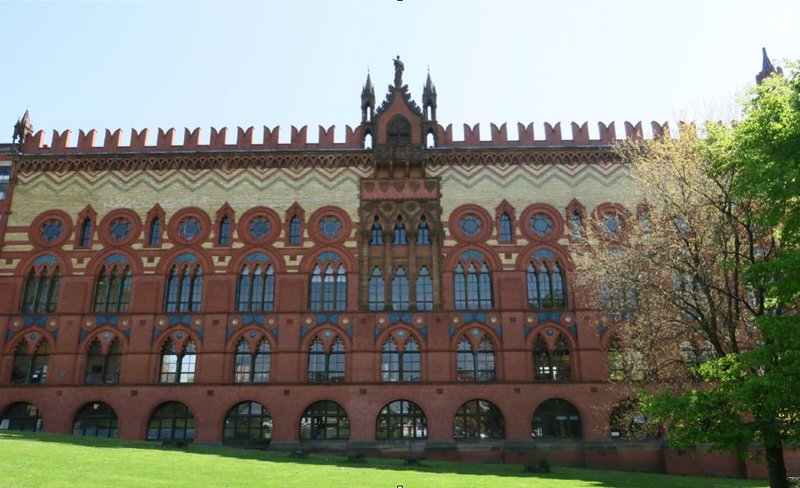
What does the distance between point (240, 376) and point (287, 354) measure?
118 inches

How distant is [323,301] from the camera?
3788cm

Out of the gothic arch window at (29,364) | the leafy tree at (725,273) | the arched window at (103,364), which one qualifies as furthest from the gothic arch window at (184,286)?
the leafy tree at (725,273)

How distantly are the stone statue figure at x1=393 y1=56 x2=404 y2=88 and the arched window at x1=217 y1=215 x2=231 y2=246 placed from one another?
14007 millimetres

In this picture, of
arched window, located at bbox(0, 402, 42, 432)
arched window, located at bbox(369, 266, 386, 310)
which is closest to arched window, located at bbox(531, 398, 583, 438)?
arched window, located at bbox(369, 266, 386, 310)

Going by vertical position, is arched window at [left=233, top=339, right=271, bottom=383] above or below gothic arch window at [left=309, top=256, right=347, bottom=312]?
below

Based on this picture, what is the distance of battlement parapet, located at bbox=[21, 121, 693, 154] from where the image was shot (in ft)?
135

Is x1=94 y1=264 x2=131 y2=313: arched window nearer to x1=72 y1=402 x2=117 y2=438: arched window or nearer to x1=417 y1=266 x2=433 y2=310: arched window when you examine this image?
x1=72 y1=402 x2=117 y2=438: arched window

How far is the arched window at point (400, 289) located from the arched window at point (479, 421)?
22.1 ft

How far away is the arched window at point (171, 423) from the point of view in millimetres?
35781

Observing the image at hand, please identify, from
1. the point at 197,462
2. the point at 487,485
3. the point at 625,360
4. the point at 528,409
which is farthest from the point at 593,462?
the point at 197,462

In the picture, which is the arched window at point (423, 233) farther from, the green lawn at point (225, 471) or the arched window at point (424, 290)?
the green lawn at point (225, 471)

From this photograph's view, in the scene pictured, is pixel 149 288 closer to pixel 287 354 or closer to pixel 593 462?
pixel 287 354

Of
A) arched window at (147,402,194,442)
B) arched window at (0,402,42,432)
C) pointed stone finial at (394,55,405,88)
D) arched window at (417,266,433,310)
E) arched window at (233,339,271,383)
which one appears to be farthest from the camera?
pointed stone finial at (394,55,405,88)

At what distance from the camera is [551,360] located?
120ft
